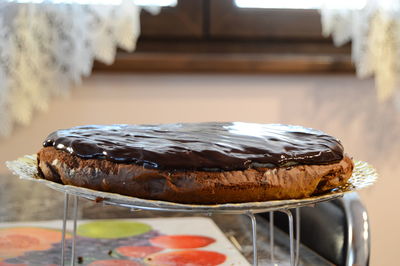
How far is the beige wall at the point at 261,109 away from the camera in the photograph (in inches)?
77.8

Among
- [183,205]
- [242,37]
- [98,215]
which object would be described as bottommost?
[98,215]

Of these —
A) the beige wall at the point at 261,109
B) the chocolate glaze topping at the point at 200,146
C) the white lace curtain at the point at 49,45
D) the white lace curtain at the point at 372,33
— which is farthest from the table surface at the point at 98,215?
the white lace curtain at the point at 372,33

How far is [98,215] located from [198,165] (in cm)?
63

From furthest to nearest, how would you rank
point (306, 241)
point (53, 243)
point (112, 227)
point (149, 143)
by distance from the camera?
point (306, 241) < point (112, 227) < point (53, 243) < point (149, 143)

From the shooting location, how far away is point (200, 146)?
2.21ft

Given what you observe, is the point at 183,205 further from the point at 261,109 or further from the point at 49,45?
the point at 261,109

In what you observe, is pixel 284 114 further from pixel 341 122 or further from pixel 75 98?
pixel 75 98

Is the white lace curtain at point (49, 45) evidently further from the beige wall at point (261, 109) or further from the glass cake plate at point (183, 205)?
the glass cake plate at point (183, 205)

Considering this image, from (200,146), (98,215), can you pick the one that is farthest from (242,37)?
(200,146)

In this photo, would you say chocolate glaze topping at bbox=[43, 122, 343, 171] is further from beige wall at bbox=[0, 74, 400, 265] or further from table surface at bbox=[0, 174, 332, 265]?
beige wall at bbox=[0, 74, 400, 265]

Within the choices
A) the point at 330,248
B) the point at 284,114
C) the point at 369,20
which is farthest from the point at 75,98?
the point at 330,248

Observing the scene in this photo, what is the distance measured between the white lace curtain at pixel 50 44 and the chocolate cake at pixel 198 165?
1.09 meters

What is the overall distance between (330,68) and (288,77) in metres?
0.14

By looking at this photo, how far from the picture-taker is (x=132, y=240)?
3.28ft
